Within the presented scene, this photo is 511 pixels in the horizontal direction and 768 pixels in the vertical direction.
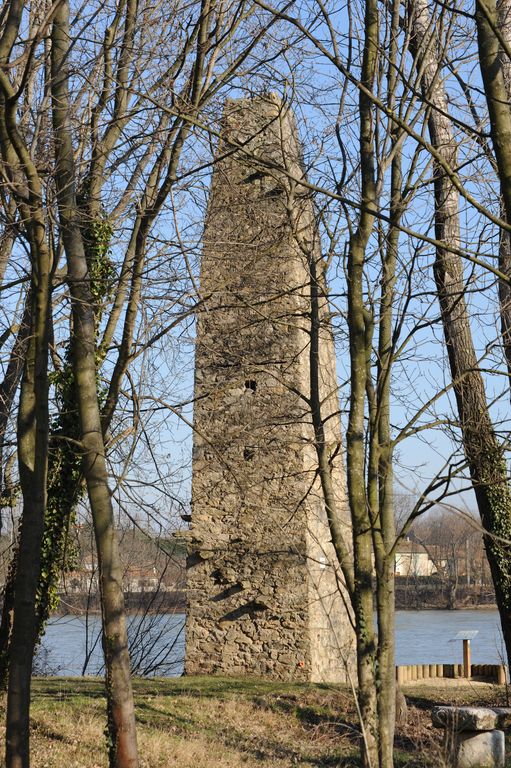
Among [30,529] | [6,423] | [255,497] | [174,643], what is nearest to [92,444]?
[30,529]

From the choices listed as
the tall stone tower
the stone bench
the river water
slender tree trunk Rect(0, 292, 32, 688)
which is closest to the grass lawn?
the stone bench

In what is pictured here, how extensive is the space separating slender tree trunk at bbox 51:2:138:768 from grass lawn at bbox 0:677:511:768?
1.50m

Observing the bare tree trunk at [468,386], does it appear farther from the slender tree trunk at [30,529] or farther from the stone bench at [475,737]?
the slender tree trunk at [30,529]

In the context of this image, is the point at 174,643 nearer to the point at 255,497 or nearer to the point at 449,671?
the point at 255,497

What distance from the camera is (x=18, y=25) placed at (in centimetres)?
630

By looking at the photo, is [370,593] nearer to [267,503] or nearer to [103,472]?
[103,472]

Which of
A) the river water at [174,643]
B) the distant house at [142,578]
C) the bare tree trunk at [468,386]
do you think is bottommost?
the river water at [174,643]

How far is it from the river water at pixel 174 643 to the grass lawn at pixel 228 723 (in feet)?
3.63

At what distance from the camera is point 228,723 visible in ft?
32.2

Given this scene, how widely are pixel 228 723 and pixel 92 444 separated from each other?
16.2 feet

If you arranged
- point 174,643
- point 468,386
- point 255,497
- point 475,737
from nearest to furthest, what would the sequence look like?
point 475,737 < point 468,386 < point 255,497 < point 174,643

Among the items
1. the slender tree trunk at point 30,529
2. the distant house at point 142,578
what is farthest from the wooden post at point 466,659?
the slender tree trunk at point 30,529

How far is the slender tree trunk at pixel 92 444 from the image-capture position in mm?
6039

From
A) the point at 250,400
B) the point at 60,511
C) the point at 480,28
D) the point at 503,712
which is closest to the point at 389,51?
the point at 480,28
